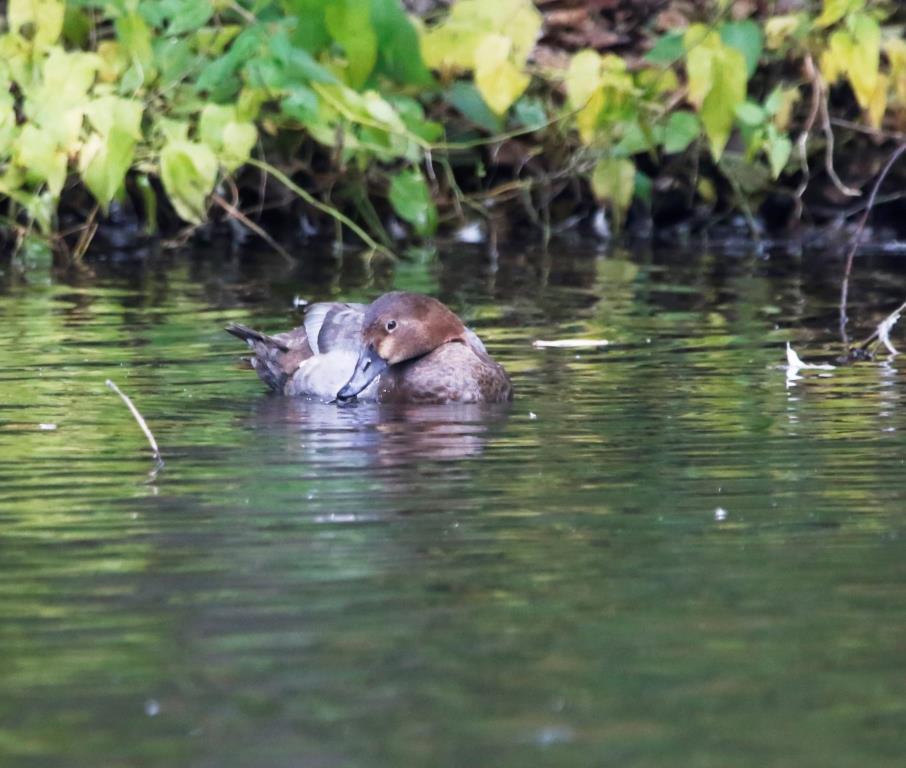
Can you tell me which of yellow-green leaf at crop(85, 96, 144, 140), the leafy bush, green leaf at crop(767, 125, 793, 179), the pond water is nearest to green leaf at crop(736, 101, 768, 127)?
the leafy bush

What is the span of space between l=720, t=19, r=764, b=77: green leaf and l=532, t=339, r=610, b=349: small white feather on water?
10.1 ft

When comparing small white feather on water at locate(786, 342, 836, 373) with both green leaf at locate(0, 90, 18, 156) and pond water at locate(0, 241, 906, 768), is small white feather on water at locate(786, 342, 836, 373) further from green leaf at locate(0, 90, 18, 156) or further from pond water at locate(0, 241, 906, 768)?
green leaf at locate(0, 90, 18, 156)

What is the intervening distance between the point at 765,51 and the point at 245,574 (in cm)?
891

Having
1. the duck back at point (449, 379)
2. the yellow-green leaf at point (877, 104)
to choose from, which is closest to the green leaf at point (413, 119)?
the yellow-green leaf at point (877, 104)

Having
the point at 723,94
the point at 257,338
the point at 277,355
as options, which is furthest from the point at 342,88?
the point at 277,355

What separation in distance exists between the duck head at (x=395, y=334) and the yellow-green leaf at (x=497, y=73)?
3318mm

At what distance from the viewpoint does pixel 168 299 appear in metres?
10.0

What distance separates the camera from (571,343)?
8164 millimetres

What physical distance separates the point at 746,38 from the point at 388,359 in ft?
14.9

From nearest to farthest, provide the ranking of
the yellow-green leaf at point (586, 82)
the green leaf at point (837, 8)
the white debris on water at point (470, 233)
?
the green leaf at point (837, 8) < the yellow-green leaf at point (586, 82) < the white debris on water at point (470, 233)

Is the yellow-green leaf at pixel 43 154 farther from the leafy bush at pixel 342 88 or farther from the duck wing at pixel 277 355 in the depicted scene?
the duck wing at pixel 277 355

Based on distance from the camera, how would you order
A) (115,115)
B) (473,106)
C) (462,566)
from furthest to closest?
(473,106) < (115,115) < (462,566)

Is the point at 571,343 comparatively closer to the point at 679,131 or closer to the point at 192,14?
the point at 192,14

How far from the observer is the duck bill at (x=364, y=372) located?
22.6ft
